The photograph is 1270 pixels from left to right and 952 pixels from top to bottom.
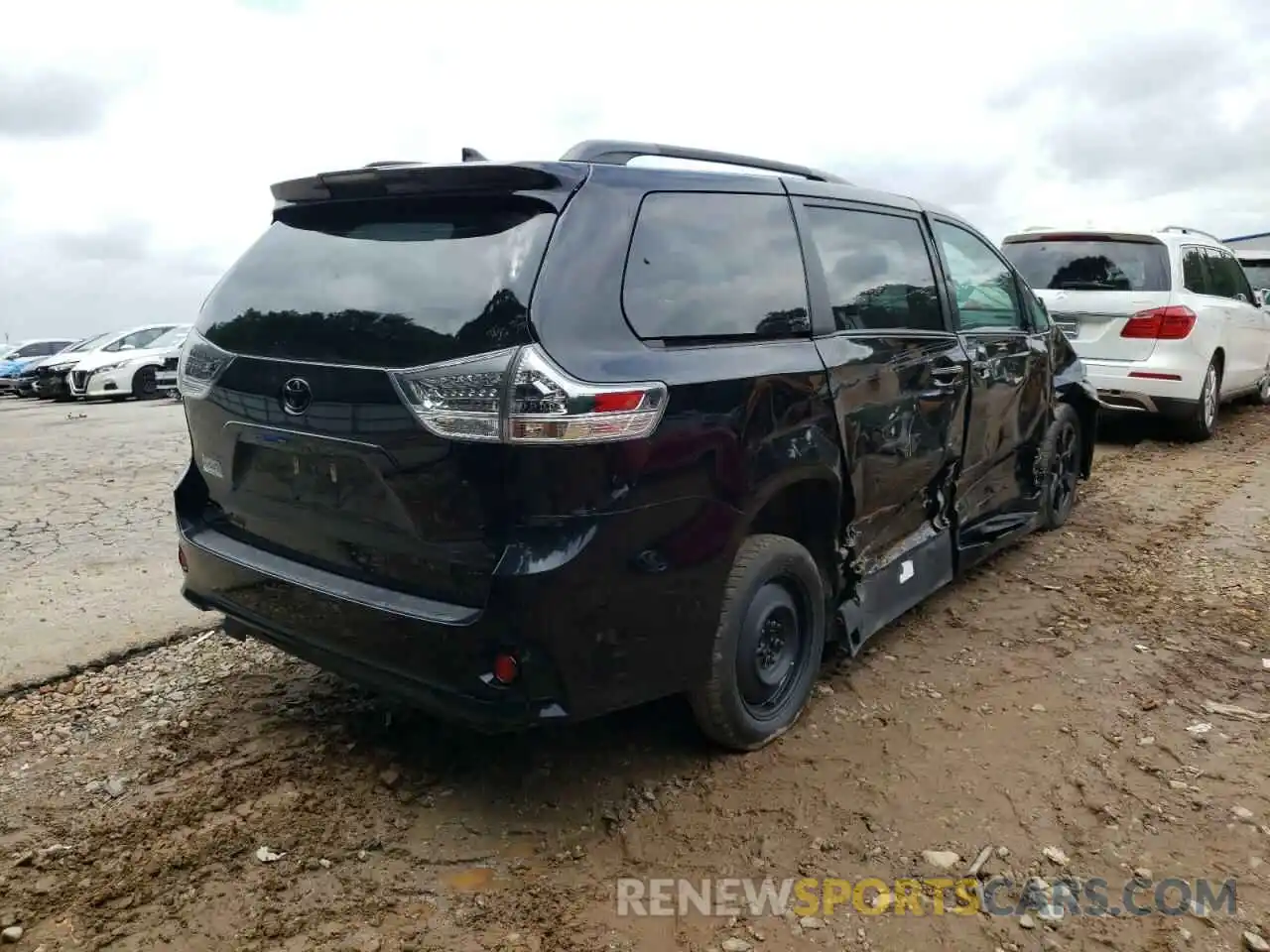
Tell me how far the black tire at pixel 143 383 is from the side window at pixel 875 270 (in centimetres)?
1776

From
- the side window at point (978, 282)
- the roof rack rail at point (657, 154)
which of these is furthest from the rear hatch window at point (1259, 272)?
the roof rack rail at point (657, 154)

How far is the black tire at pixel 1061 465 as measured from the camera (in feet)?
17.5

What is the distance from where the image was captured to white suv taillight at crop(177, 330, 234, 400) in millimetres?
2996

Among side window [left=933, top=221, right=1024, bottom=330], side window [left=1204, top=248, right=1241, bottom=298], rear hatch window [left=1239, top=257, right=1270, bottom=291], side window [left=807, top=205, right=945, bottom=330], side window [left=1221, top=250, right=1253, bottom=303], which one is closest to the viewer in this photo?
side window [left=807, top=205, right=945, bottom=330]

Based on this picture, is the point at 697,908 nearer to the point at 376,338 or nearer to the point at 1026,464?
the point at 376,338

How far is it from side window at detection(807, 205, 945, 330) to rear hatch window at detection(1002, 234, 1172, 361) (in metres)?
4.35

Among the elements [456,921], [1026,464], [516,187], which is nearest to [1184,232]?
[1026,464]

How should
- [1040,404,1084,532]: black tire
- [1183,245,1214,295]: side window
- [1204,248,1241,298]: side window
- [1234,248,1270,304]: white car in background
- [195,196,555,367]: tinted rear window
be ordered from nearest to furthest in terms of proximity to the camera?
1. [195,196,555,367]: tinted rear window
2. [1040,404,1084,532]: black tire
3. [1183,245,1214,295]: side window
4. [1204,248,1241,298]: side window
5. [1234,248,1270,304]: white car in background

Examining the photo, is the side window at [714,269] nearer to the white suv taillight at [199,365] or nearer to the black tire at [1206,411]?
the white suv taillight at [199,365]

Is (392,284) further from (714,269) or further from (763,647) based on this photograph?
(763,647)

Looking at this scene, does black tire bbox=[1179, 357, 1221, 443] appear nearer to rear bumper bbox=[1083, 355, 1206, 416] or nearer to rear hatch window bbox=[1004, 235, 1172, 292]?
rear bumper bbox=[1083, 355, 1206, 416]

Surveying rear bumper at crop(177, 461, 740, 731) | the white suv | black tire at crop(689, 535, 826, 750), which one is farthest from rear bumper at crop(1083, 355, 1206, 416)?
rear bumper at crop(177, 461, 740, 731)

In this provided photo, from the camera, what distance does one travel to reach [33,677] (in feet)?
12.2

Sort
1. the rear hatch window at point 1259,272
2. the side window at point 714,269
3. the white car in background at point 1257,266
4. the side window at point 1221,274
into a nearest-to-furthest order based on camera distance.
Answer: the side window at point 714,269, the side window at point 1221,274, the white car in background at point 1257,266, the rear hatch window at point 1259,272
